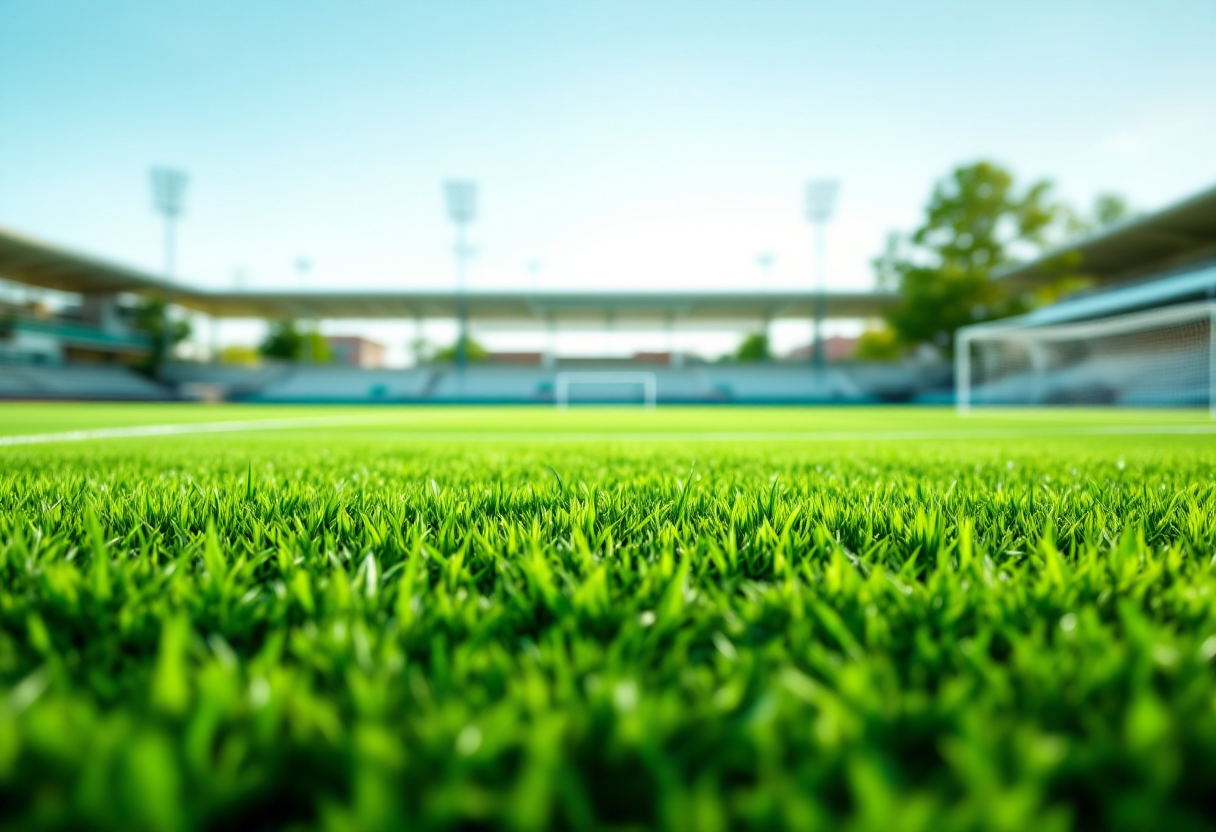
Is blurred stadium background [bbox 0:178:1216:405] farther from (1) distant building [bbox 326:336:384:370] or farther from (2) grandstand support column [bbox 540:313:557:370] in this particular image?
(1) distant building [bbox 326:336:384:370]

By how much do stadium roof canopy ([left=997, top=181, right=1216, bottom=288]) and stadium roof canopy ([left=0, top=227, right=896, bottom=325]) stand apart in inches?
305

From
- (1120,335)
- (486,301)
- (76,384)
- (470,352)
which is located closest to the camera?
(1120,335)

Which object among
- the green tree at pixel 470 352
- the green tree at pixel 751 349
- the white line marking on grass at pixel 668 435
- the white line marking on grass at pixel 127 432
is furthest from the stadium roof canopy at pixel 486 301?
the white line marking on grass at pixel 668 435

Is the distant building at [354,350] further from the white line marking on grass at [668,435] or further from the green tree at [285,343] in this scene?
the white line marking on grass at [668,435]

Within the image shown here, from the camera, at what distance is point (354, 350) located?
256 feet

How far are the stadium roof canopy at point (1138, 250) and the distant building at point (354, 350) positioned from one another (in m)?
67.7

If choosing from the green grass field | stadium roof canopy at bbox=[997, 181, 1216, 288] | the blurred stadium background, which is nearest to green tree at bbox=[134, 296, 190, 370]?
the blurred stadium background

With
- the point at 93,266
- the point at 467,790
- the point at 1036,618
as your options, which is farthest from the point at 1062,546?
the point at 93,266

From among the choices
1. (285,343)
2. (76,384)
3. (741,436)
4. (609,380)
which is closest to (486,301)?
(609,380)

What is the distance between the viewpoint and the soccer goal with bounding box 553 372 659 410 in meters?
38.2

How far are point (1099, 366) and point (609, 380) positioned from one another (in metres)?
23.0

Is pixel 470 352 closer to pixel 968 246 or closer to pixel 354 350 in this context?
pixel 354 350

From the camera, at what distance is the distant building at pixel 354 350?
76.3 metres

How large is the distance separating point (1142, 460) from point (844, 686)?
3.72 metres
